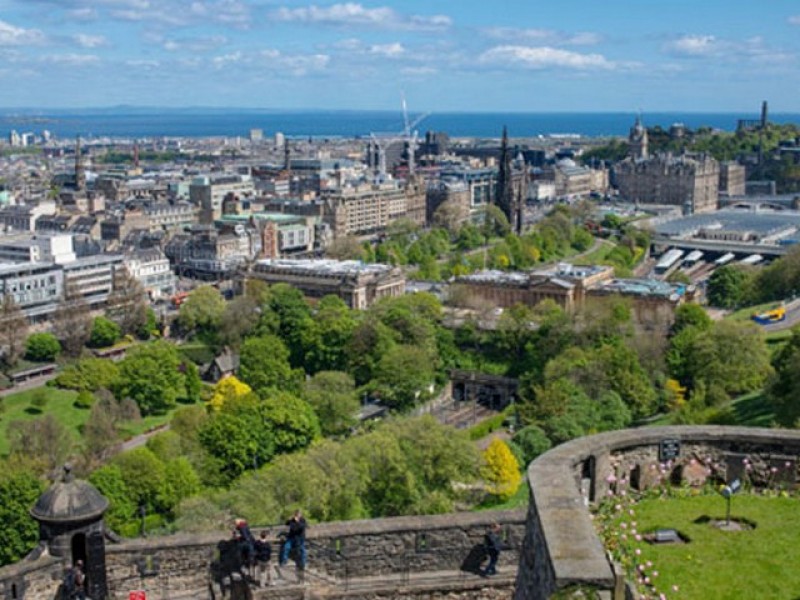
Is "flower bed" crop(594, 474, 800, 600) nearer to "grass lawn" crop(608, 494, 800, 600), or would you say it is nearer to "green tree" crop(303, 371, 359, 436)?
"grass lawn" crop(608, 494, 800, 600)

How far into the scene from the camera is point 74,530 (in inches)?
420

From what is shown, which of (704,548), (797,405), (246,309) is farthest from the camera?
(246,309)

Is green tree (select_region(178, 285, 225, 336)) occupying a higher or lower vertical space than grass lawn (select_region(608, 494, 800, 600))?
lower

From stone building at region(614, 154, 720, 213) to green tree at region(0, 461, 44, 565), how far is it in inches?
4655

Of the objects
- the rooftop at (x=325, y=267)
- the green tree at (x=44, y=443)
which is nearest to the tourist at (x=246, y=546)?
the green tree at (x=44, y=443)

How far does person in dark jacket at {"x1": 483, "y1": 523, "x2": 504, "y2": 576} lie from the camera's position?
11.1m

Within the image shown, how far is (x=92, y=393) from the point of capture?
55094mm

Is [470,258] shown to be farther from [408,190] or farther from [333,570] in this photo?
[333,570]

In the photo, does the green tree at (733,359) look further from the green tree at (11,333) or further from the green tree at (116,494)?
the green tree at (11,333)

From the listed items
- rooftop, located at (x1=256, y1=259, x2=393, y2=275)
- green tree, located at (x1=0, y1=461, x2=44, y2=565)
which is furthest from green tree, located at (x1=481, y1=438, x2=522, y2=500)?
rooftop, located at (x1=256, y1=259, x2=393, y2=275)

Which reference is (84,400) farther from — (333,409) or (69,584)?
(69,584)

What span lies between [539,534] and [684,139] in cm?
17793

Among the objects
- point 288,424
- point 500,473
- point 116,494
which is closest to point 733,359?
point 500,473

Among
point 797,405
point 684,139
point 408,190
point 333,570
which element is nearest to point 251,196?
point 408,190
